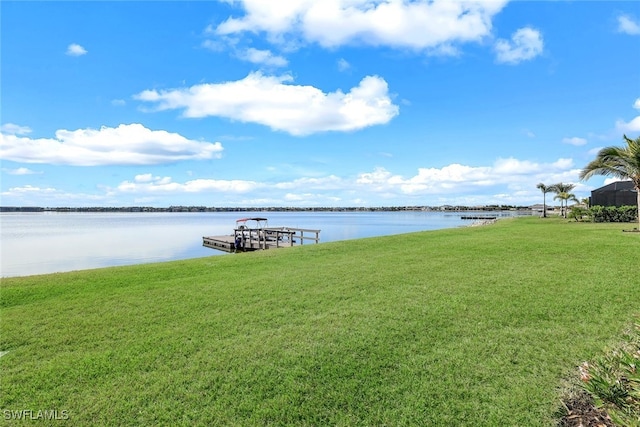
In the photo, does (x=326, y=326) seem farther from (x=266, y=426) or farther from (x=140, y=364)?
(x=140, y=364)

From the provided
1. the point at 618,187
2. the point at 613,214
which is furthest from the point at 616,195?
the point at 613,214

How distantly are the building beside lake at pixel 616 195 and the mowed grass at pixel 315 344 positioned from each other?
3016 centimetres

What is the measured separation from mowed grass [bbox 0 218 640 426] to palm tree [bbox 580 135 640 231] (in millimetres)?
10713

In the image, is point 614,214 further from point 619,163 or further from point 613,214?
point 619,163

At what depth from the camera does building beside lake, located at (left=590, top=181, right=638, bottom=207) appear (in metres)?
30.4

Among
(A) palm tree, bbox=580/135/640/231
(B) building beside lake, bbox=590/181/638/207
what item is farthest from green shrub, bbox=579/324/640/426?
(B) building beside lake, bbox=590/181/638/207

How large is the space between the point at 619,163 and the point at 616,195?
18.0 metres

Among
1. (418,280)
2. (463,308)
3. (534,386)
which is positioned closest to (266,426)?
(534,386)

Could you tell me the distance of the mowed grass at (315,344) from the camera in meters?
3.15

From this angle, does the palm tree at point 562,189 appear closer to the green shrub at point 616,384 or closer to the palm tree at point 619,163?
the palm tree at point 619,163

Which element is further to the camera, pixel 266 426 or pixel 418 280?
pixel 418 280

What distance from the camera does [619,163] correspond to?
17.3 m

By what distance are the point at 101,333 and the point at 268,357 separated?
254 centimetres

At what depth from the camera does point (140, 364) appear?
3.86 meters
